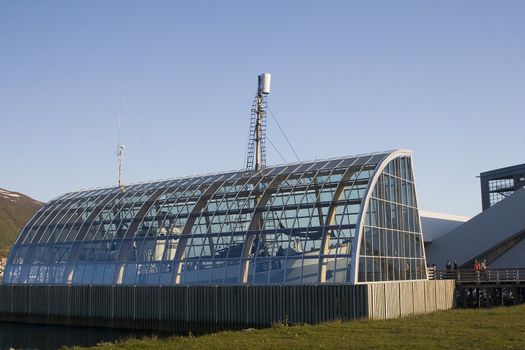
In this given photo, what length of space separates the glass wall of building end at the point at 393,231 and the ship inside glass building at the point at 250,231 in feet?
0.20

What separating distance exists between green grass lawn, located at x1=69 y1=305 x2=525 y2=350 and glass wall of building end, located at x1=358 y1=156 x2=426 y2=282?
251 inches

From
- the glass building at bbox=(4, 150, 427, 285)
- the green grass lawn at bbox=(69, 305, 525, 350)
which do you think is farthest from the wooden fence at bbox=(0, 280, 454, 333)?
the green grass lawn at bbox=(69, 305, 525, 350)

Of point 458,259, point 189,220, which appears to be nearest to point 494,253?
point 458,259

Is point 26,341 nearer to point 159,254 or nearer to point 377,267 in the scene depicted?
point 159,254

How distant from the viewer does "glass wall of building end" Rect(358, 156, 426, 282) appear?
35.9 metres

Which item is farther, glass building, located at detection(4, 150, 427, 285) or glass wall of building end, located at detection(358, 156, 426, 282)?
glass building, located at detection(4, 150, 427, 285)

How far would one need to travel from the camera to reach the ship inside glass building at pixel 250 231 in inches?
1420

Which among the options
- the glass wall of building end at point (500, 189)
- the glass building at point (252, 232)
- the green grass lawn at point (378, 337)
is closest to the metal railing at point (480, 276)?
the glass building at point (252, 232)

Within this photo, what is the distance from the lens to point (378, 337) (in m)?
24.0

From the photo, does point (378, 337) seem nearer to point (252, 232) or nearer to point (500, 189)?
point (252, 232)

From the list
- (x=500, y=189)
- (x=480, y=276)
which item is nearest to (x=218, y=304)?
(x=480, y=276)

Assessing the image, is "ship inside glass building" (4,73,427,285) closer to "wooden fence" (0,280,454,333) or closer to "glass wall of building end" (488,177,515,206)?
"wooden fence" (0,280,454,333)

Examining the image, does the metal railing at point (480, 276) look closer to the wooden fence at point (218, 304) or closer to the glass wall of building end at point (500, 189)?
the wooden fence at point (218, 304)

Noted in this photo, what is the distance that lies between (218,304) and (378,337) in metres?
15.4
